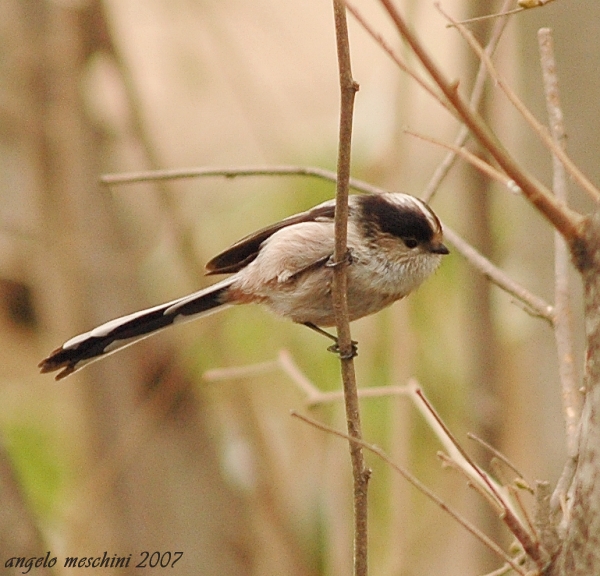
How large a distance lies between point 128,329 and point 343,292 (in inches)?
39.6

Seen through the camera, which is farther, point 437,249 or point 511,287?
point 437,249

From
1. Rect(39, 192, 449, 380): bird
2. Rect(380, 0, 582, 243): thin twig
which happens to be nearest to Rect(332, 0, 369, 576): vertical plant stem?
Rect(380, 0, 582, 243): thin twig

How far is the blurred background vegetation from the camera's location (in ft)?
12.9

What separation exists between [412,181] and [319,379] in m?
1.16

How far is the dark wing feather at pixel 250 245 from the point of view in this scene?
115 inches

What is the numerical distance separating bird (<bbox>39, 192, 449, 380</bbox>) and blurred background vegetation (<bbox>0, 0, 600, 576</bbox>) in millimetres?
863

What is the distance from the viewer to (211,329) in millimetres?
4039

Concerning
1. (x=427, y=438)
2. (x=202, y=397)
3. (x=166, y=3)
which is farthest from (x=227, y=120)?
(x=427, y=438)

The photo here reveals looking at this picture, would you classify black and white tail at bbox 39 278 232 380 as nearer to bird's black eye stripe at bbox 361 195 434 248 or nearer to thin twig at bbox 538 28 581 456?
bird's black eye stripe at bbox 361 195 434 248

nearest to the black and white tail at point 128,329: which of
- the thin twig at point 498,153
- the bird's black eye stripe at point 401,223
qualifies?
the bird's black eye stripe at point 401,223

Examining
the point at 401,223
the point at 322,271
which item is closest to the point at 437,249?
the point at 401,223

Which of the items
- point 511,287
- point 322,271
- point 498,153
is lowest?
point 322,271

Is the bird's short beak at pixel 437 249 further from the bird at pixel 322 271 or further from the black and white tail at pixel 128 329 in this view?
the black and white tail at pixel 128 329

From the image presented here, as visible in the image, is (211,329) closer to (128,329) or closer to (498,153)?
(128,329)
